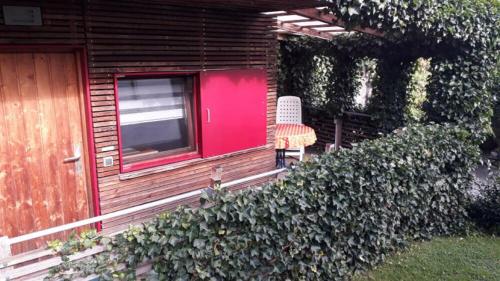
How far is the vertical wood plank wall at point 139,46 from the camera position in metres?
3.97

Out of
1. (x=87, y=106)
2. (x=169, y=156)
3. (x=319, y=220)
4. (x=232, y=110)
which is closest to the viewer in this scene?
(x=319, y=220)

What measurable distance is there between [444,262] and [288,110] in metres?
4.26

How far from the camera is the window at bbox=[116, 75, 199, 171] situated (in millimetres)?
4680

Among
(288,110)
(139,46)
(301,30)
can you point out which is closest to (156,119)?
(139,46)

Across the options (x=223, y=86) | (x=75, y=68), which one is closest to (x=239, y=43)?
(x=223, y=86)

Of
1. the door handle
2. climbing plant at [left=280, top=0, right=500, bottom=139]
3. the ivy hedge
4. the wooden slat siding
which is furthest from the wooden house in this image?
the wooden slat siding

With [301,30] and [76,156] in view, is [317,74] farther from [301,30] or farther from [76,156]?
[76,156]

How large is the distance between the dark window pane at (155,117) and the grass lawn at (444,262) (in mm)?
2746

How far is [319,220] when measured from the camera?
12.3 ft

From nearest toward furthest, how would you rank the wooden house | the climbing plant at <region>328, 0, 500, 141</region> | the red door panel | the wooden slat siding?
the wooden house < the climbing plant at <region>328, 0, 500, 141</region> < the red door panel < the wooden slat siding

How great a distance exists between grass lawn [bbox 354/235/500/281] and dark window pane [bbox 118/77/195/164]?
9.01 feet

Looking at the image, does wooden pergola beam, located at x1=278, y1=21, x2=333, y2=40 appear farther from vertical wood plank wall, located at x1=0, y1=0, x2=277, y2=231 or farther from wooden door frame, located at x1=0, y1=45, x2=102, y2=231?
wooden door frame, located at x1=0, y1=45, x2=102, y2=231

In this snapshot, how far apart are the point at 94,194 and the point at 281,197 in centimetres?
218

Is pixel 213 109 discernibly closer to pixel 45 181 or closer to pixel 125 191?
pixel 125 191
